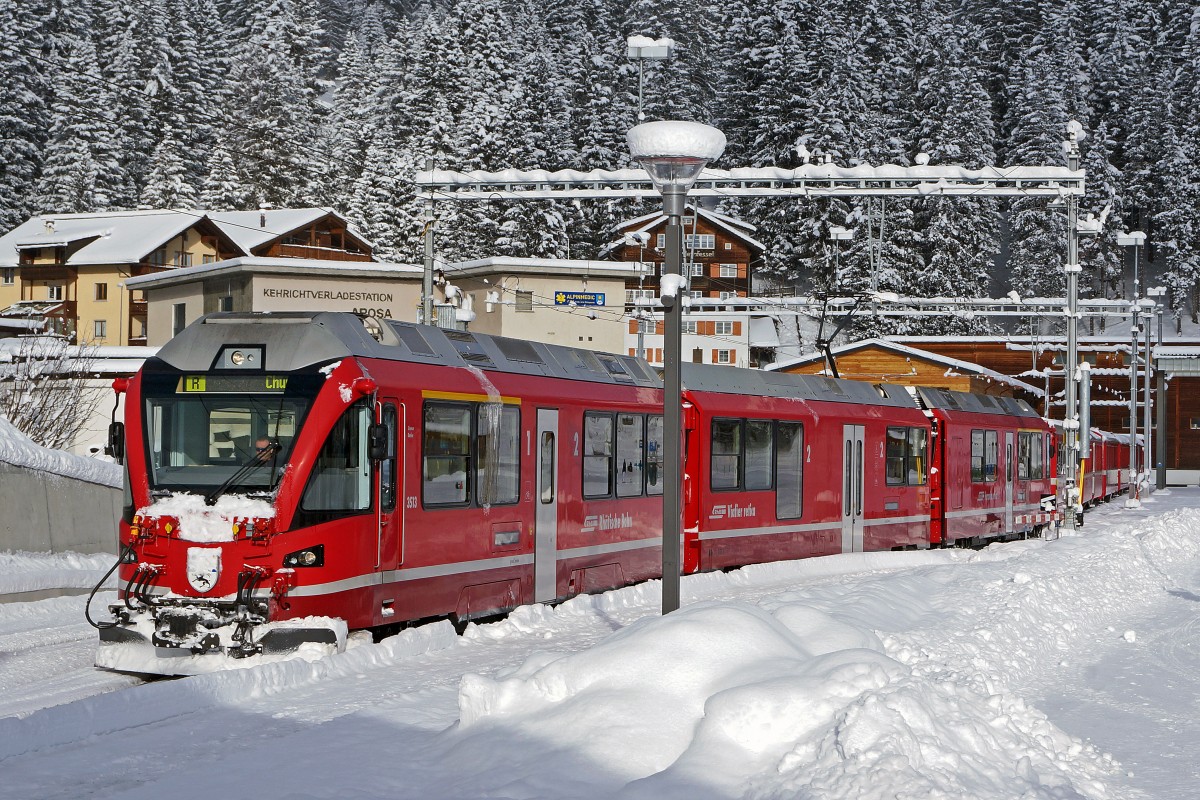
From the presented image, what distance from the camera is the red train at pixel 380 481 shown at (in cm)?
1149

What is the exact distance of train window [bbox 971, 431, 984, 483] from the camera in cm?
2953

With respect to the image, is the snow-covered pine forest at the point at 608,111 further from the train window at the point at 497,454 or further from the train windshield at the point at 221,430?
the train windshield at the point at 221,430

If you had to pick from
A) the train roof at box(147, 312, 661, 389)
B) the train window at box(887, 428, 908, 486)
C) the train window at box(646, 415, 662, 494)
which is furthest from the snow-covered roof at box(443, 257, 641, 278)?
the train roof at box(147, 312, 661, 389)

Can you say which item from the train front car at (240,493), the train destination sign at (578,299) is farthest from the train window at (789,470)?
the train front car at (240,493)

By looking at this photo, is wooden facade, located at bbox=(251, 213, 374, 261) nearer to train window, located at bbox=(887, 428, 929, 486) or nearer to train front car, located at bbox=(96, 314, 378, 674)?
train window, located at bbox=(887, 428, 929, 486)

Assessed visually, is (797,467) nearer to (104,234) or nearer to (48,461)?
(48,461)

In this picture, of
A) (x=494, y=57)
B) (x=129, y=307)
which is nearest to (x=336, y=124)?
(x=494, y=57)

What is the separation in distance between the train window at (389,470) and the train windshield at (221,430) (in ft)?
2.77

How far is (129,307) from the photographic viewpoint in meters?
67.9

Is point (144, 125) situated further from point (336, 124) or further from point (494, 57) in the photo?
point (494, 57)

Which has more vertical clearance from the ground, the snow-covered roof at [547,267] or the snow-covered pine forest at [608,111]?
the snow-covered pine forest at [608,111]

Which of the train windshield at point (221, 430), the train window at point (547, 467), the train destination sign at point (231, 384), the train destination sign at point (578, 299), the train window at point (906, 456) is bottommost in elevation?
the train window at point (906, 456)

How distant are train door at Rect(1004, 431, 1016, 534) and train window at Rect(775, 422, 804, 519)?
10707 mm

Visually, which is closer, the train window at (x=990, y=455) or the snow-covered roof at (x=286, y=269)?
the train window at (x=990, y=455)
